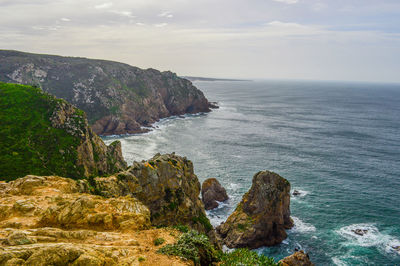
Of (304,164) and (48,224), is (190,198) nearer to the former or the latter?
(48,224)

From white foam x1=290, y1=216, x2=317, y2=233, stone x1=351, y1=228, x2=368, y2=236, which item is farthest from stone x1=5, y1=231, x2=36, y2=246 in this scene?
stone x1=351, y1=228, x2=368, y2=236

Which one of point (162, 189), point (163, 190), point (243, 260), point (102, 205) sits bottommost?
point (163, 190)

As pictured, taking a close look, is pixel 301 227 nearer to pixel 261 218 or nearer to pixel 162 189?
pixel 261 218

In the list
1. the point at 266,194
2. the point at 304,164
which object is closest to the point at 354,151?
the point at 304,164

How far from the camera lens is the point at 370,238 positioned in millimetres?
49375

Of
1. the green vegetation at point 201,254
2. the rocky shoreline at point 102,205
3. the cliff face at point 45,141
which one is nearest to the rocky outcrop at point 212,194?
the rocky shoreline at point 102,205

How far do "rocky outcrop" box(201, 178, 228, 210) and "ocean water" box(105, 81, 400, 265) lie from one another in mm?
2428

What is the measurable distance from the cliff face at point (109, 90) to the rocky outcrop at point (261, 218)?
91.5 metres

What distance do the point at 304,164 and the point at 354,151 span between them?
88.5ft

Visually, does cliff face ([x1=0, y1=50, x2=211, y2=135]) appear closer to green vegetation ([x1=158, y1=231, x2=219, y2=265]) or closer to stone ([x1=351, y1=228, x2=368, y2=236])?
stone ([x1=351, y1=228, x2=368, y2=236])

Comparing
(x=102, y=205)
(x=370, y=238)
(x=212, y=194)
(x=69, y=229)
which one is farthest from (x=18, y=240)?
(x=370, y=238)

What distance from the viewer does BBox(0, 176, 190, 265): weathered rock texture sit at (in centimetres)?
1452

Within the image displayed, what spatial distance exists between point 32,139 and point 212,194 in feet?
138

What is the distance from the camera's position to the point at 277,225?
51.6 metres
